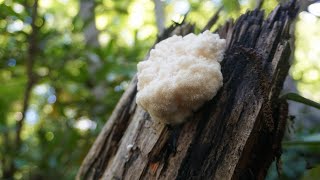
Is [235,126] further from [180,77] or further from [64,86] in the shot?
[64,86]

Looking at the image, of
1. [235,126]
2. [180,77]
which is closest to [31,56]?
[180,77]

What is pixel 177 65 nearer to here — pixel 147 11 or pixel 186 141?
pixel 186 141

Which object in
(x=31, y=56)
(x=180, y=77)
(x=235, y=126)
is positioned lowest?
(x=235, y=126)

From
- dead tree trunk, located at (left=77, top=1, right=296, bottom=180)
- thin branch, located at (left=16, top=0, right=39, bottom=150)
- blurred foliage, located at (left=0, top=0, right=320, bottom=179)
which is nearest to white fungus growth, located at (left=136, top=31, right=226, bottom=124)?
dead tree trunk, located at (left=77, top=1, right=296, bottom=180)

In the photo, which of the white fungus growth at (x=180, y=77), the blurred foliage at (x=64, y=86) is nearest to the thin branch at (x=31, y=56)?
the blurred foliage at (x=64, y=86)

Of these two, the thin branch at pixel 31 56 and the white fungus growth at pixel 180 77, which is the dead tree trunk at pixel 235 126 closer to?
the white fungus growth at pixel 180 77

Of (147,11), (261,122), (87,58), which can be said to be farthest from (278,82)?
(147,11)
